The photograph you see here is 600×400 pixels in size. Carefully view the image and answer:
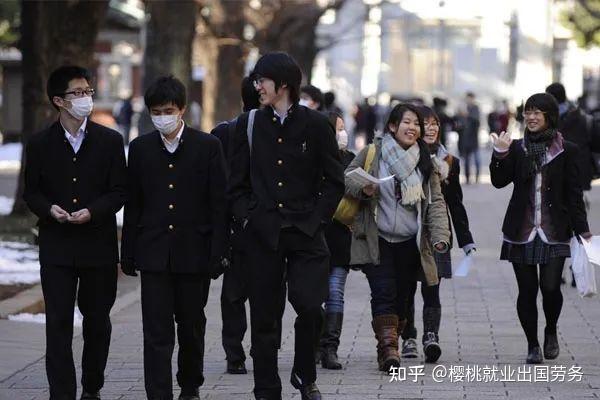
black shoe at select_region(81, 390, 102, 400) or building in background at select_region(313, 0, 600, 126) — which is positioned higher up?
building in background at select_region(313, 0, 600, 126)

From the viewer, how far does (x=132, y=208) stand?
8062 millimetres

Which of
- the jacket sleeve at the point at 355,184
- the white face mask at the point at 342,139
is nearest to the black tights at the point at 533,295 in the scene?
the jacket sleeve at the point at 355,184

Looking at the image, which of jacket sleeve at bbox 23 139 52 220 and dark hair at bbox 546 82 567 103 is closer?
jacket sleeve at bbox 23 139 52 220

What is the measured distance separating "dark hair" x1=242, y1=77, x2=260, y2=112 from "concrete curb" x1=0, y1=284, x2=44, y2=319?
3320mm

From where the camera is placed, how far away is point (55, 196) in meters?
8.07

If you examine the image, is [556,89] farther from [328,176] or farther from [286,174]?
[286,174]

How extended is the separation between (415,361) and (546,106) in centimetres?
179

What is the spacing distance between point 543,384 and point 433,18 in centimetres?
5618

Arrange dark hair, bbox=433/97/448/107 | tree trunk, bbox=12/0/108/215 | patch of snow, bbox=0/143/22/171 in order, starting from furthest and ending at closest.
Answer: patch of snow, bbox=0/143/22/171, dark hair, bbox=433/97/448/107, tree trunk, bbox=12/0/108/215

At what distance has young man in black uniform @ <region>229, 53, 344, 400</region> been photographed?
305 inches

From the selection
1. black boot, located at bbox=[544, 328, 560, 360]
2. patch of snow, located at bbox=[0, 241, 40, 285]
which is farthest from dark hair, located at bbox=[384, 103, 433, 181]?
patch of snow, located at bbox=[0, 241, 40, 285]

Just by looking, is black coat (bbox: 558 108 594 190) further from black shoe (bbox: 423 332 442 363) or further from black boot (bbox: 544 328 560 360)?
black shoe (bbox: 423 332 442 363)

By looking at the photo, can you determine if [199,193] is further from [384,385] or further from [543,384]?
[543,384]

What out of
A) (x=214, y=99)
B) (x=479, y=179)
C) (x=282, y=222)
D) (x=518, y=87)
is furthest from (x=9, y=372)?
(x=518, y=87)
